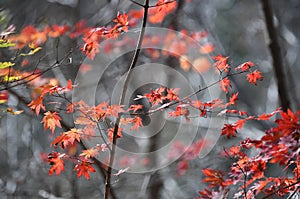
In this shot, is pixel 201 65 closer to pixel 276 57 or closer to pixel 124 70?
pixel 124 70

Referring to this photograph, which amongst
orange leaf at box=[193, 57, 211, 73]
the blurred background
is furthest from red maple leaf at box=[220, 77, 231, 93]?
orange leaf at box=[193, 57, 211, 73]

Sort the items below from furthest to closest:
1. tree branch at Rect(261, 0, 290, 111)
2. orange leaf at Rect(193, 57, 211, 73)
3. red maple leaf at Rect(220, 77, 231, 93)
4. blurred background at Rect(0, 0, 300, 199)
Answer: orange leaf at Rect(193, 57, 211, 73) < blurred background at Rect(0, 0, 300, 199) < red maple leaf at Rect(220, 77, 231, 93) < tree branch at Rect(261, 0, 290, 111)

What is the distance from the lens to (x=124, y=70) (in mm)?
5176

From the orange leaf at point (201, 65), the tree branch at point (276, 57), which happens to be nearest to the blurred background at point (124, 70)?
Result: the orange leaf at point (201, 65)

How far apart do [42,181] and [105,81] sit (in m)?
1.90

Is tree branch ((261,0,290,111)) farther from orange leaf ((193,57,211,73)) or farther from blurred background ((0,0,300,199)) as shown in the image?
orange leaf ((193,57,211,73))

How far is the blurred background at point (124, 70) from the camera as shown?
212 inches

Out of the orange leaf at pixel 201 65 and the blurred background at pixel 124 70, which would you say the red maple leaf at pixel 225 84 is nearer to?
the blurred background at pixel 124 70

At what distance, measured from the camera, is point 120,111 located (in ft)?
5.86

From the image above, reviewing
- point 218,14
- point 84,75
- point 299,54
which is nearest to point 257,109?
point 299,54

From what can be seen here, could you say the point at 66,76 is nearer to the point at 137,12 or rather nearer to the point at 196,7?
the point at 137,12

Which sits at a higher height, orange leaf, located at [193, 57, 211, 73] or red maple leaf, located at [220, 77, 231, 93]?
orange leaf, located at [193, 57, 211, 73]

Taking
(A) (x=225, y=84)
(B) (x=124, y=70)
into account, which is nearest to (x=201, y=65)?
(B) (x=124, y=70)

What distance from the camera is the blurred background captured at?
5387 millimetres
